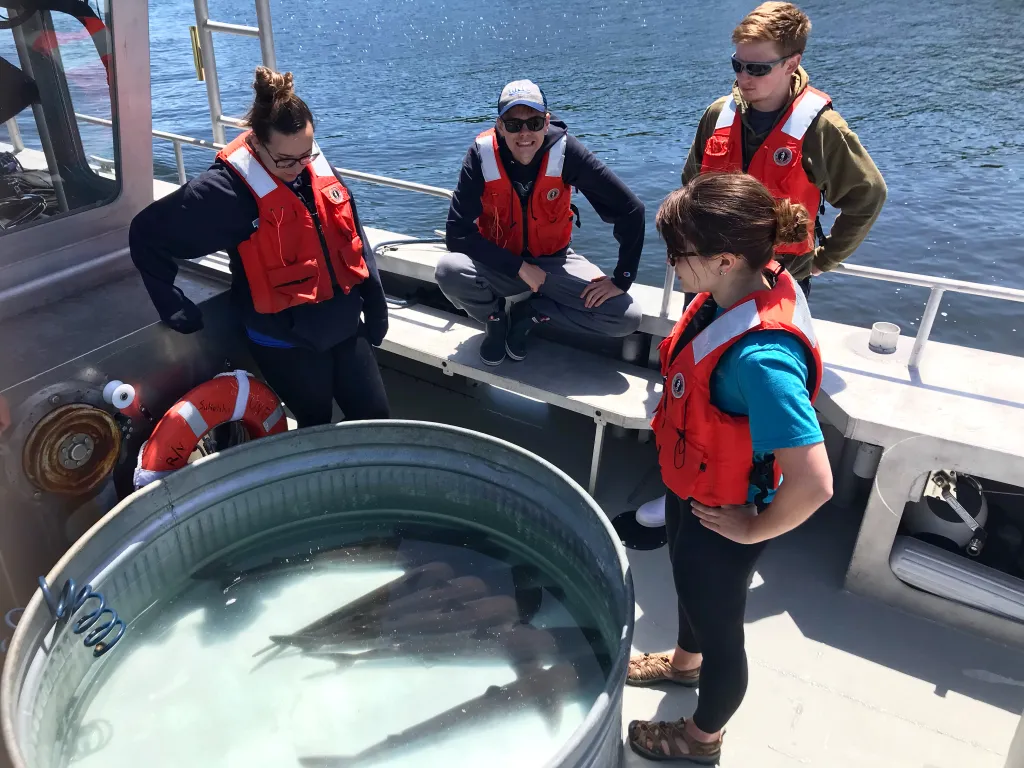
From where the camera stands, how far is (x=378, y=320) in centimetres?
340

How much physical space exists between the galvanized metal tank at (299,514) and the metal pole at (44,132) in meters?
1.55

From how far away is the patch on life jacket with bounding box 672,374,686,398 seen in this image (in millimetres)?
2039

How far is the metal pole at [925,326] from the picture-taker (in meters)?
3.16

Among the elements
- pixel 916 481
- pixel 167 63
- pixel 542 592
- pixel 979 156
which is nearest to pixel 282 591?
pixel 542 592

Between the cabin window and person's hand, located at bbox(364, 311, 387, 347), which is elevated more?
the cabin window

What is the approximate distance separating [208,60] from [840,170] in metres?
3.29

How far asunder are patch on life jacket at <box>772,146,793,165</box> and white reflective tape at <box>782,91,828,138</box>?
2.2 inches

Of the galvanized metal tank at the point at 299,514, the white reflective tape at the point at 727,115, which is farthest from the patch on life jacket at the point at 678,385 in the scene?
the white reflective tape at the point at 727,115

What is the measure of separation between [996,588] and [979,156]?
12.0 meters

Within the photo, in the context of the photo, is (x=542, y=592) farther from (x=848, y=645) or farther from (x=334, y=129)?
(x=334, y=129)

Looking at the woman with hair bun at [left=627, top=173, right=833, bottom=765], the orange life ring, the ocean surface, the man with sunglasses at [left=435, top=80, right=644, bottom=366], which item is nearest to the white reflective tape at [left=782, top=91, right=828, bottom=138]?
the man with sunglasses at [left=435, top=80, right=644, bottom=366]

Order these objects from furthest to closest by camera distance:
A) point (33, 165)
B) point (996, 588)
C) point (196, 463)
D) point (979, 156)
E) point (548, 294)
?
point (979, 156) → point (548, 294) → point (33, 165) → point (996, 588) → point (196, 463)

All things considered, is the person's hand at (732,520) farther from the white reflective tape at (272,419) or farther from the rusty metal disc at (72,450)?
the rusty metal disc at (72,450)

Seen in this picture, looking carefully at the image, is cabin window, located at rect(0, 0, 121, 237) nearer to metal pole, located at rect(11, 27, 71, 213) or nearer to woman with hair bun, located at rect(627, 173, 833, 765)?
metal pole, located at rect(11, 27, 71, 213)
